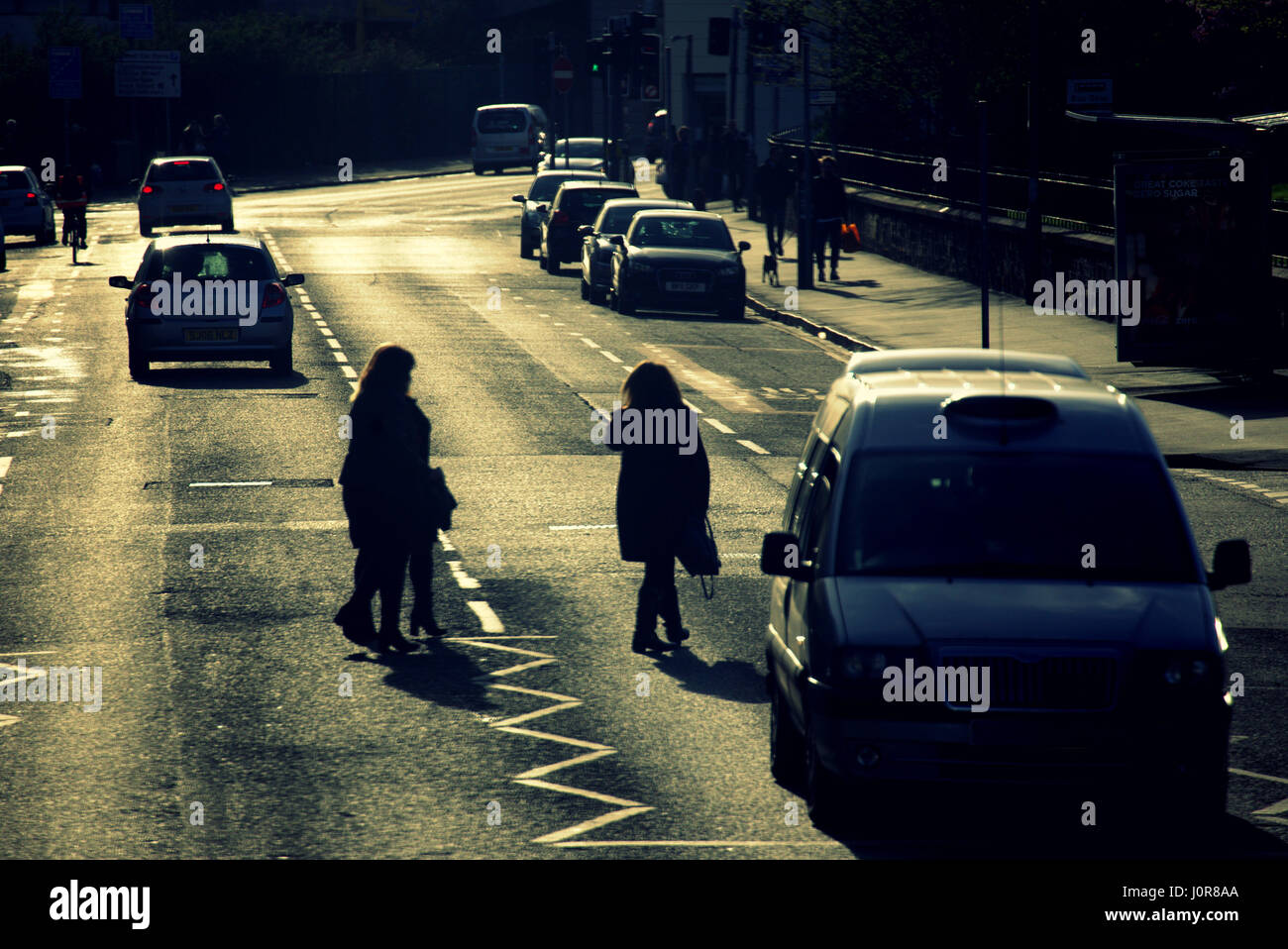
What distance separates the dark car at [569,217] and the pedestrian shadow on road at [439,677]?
1104 inches

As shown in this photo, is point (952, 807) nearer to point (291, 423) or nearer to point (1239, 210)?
point (291, 423)

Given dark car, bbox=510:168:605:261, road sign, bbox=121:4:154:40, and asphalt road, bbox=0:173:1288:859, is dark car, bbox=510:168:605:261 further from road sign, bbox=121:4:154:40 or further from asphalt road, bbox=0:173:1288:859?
road sign, bbox=121:4:154:40

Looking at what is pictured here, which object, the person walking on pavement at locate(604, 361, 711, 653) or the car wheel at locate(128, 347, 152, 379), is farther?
the car wheel at locate(128, 347, 152, 379)

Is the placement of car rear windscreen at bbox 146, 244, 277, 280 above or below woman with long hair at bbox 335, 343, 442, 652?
above

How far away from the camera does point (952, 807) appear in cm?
780

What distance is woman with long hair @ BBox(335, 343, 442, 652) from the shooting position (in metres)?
10.6

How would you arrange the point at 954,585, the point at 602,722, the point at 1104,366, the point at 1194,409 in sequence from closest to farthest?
the point at 954,585, the point at 602,722, the point at 1194,409, the point at 1104,366

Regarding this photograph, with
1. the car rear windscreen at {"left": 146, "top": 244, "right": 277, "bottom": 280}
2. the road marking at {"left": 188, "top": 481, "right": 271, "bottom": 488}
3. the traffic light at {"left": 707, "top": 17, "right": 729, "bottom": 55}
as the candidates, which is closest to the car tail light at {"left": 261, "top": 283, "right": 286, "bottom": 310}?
the car rear windscreen at {"left": 146, "top": 244, "right": 277, "bottom": 280}

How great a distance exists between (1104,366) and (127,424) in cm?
1190

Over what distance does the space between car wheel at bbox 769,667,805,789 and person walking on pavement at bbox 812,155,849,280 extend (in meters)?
27.1

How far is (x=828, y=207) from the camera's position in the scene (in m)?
35.1

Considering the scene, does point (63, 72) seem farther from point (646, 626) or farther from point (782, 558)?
point (782, 558)

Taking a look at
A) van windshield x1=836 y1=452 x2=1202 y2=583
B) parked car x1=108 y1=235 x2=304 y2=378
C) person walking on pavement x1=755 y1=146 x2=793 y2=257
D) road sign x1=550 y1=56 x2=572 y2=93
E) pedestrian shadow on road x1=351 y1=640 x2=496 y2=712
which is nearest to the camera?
van windshield x1=836 y1=452 x2=1202 y2=583
